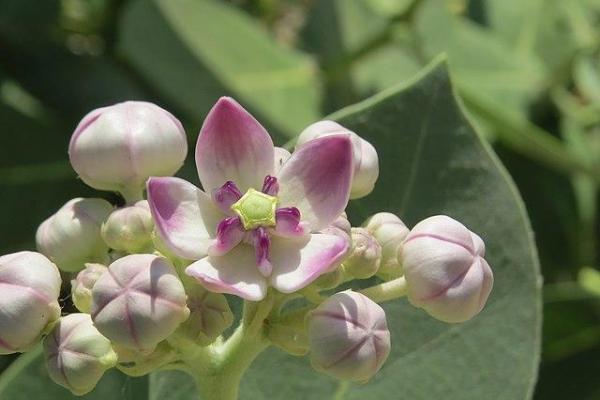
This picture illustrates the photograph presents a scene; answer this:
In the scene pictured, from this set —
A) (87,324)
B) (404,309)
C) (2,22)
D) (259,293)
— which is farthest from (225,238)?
(2,22)

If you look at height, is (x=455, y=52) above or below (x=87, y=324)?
below

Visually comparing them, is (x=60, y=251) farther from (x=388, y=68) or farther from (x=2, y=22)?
(x=388, y=68)

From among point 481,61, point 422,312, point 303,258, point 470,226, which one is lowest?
point 481,61

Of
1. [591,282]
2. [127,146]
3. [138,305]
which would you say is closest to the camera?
[138,305]

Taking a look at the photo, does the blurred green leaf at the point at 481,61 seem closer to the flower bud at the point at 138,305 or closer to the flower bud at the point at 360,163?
the flower bud at the point at 360,163

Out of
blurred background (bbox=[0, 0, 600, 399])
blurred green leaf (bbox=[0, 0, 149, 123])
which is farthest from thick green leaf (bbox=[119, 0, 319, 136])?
blurred green leaf (bbox=[0, 0, 149, 123])

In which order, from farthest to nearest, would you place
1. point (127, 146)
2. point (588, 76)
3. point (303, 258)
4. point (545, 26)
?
point (545, 26) < point (588, 76) < point (127, 146) < point (303, 258)

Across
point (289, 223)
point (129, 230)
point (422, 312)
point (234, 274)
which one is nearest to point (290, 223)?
point (289, 223)

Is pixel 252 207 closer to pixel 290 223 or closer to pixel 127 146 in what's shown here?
pixel 290 223
